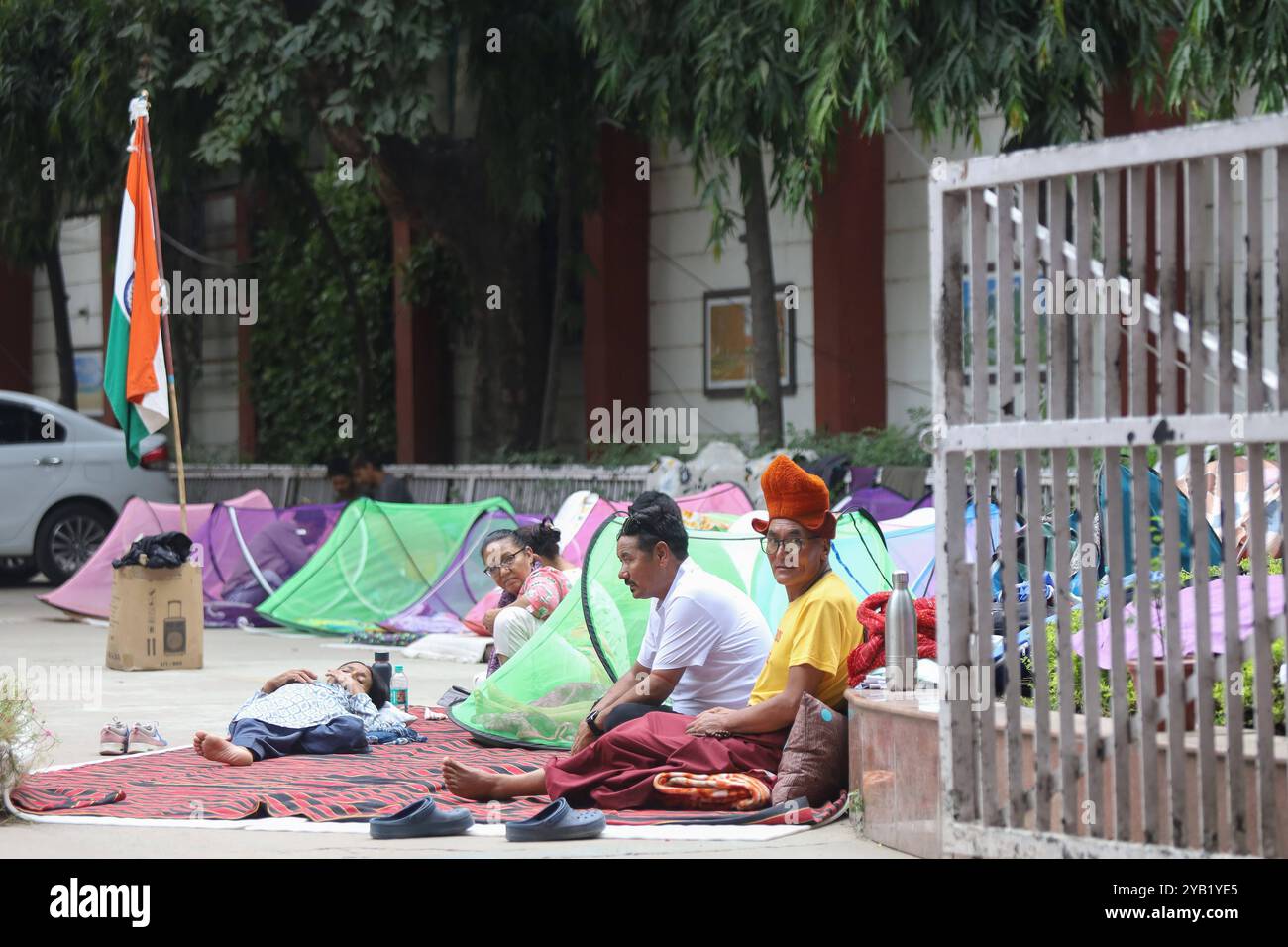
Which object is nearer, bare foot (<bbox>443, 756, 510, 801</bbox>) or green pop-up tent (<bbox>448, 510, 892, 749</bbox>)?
bare foot (<bbox>443, 756, 510, 801</bbox>)

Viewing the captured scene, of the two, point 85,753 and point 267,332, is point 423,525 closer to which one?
point 85,753

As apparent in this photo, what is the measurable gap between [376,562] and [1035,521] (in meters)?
9.12

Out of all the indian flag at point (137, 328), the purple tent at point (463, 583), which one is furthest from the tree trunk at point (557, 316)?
the indian flag at point (137, 328)

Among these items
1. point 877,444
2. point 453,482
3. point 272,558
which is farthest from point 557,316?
point 272,558

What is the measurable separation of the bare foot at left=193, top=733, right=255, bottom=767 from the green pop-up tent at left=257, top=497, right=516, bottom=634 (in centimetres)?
575

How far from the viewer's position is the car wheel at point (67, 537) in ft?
55.0

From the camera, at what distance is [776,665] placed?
6.39 metres

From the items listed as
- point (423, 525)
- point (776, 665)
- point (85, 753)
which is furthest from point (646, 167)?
point (776, 665)

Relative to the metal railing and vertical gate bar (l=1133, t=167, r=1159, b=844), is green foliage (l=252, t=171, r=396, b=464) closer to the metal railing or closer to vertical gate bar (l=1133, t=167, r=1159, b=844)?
the metal railing

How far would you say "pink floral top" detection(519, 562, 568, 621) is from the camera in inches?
337

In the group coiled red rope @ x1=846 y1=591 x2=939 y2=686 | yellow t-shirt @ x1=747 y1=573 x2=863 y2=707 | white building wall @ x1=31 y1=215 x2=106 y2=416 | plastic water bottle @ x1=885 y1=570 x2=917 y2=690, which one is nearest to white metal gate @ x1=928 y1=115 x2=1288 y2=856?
plastic water bottle @ x1=885 y1=570 x2=917 y2=690

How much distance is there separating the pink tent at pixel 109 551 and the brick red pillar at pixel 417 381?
19.2 feet

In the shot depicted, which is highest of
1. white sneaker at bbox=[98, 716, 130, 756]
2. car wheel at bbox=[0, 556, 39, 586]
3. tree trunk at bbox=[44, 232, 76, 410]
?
tree trunk at bbox=[44, 232, 76, 410]

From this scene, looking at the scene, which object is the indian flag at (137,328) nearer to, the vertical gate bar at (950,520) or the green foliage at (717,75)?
the green foliage at (717,75)
